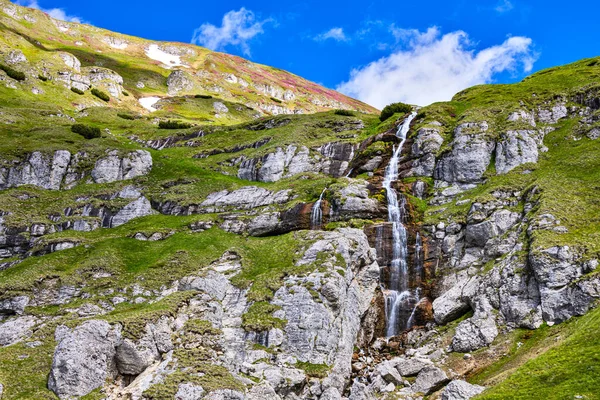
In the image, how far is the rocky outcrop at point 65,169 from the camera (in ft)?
193

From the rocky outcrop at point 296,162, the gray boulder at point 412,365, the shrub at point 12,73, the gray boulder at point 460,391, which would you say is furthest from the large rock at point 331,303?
the shrub at point 12,73

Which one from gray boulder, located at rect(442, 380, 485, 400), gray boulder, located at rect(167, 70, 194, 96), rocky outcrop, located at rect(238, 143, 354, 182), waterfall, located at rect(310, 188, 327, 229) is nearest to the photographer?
gray boulder, located at rect(442, 380, 485, 400)

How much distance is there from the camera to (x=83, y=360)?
2538 centimetres

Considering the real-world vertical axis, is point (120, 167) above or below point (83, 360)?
above

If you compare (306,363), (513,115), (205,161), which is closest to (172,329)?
(306,363)

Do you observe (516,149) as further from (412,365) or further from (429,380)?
(429,380)

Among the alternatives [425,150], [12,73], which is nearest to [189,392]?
[425,150]

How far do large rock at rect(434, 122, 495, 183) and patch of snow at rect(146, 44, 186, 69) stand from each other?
14492 cm

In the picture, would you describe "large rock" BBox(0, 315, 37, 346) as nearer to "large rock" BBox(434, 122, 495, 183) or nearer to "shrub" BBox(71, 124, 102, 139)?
"shrub" BBox(71, 124, 102, 139)

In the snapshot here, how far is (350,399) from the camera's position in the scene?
28219 mm

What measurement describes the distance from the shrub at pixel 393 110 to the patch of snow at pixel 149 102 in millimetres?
75006

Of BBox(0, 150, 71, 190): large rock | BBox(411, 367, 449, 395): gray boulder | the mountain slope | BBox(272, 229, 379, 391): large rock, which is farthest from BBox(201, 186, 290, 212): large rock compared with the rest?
the mountain slope

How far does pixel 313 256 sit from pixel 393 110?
53.9 m

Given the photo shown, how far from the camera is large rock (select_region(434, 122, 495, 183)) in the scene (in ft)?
175
